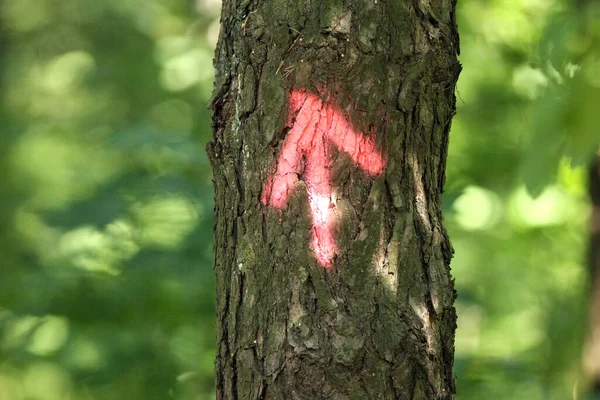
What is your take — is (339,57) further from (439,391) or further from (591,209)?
(591,209)

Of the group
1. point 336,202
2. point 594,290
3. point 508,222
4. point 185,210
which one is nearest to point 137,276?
point 185,210

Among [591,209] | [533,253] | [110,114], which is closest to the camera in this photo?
[591,209]

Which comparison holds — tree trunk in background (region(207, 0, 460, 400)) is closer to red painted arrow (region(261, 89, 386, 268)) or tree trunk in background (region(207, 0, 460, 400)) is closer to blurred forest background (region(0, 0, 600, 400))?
red painted arrow (region(261, 89, 386, 268))

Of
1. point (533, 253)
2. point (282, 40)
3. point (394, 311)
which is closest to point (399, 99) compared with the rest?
point (282, 40)

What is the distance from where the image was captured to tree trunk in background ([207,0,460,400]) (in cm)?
171

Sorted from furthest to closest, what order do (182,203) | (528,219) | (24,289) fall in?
(528,219)
(24,289)
(182,203)

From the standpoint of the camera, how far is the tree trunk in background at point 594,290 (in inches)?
203

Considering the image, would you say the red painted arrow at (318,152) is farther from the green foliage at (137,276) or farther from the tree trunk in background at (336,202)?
the green foliage at (137,276)

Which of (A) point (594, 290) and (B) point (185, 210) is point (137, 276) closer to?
(B) point (185, 210)

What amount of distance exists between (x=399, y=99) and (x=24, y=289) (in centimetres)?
408

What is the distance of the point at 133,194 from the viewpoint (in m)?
4.90

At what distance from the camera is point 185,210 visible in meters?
4.99

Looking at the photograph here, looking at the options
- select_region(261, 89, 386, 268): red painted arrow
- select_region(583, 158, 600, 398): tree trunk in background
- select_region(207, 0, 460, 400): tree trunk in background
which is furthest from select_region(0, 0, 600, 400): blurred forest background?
select_region(261, 89, 386, 268): red painted arrow

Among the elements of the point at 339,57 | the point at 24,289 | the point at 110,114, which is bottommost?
the point at 339,57
